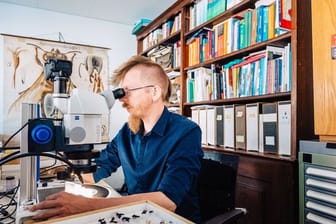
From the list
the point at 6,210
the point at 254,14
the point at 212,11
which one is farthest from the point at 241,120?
the point at 6,210

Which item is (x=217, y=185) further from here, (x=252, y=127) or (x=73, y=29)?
(x=73, y=29)

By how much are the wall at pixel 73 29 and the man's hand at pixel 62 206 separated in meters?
2.53

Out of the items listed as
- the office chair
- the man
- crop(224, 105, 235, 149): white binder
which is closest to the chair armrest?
the office chair

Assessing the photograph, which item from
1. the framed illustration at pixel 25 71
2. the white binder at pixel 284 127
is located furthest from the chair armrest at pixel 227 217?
the framed illustration at pixel 25 71

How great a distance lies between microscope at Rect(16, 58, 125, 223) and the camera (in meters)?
0.73

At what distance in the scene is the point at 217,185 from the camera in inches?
46.4

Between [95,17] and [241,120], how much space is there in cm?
234

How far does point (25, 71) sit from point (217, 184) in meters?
2.55

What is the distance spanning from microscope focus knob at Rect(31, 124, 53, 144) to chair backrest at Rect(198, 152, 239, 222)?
0.73 meters

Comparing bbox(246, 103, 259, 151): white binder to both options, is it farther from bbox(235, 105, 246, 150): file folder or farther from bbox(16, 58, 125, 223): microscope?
bbox(16, 58, 125, 223): microscope

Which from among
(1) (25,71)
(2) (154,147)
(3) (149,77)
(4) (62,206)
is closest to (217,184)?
(2) (154,147)

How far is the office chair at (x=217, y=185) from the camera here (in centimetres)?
113

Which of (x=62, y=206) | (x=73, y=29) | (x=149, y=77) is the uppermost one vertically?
(x=73, y=29)

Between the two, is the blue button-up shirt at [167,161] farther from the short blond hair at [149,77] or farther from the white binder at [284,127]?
the white binder at [284,127]
